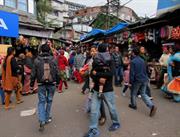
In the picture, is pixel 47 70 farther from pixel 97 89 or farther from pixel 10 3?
pixel 10 3

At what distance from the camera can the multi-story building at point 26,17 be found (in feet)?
62.0

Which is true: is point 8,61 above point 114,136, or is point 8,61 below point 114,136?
above

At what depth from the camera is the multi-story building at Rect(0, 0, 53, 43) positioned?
62.0 feet

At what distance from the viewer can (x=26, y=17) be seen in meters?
20.9

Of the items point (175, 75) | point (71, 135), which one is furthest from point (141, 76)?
point (71, 135)

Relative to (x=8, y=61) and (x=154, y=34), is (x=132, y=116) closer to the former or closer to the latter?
(x=8, y=61)

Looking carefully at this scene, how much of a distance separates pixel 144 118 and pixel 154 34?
23.1ft

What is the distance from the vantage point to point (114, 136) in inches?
232

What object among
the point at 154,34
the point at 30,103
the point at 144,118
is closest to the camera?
the point at 144,118

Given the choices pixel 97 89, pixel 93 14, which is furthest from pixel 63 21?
pixel 97 89

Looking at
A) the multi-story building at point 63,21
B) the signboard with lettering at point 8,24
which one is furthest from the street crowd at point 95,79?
the multi-story building at point 63,21

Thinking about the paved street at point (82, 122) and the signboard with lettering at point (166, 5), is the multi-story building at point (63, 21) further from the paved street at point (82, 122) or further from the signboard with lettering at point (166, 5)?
the paved street at point (82, 122)

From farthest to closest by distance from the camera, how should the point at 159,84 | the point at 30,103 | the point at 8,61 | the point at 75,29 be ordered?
the point at 75,29 → the point at 159,84 → the point at 30,103 → the point at 8,61

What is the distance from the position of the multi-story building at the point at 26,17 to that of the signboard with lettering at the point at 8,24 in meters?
1.45
